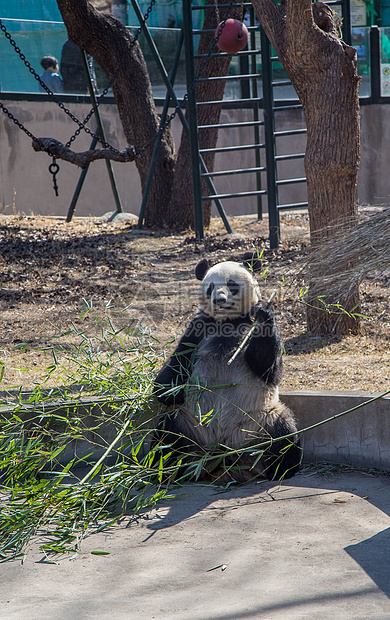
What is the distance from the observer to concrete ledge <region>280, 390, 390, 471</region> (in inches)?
146

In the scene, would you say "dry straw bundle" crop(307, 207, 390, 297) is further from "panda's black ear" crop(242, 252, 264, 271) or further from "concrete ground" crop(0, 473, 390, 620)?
"concrete ground" crop(0, 473, 390, 620)

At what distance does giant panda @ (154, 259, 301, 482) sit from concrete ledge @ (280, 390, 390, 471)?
0.61 ft

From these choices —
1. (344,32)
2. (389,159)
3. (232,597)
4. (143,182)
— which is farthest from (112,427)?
(389,159)

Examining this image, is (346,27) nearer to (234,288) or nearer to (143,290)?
(143,290)

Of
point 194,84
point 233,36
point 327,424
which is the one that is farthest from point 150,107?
point 327,424

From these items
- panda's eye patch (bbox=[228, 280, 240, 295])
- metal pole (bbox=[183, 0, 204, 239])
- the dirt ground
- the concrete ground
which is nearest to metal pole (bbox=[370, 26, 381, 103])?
the dirt ground

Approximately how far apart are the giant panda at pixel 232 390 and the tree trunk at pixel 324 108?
1671 millimetres

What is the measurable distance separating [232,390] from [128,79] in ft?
22.4

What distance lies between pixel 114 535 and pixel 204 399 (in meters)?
0.89

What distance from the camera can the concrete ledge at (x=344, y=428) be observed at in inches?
146

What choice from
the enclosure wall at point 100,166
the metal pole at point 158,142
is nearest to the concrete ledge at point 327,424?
A: the metal pole at point 158,142

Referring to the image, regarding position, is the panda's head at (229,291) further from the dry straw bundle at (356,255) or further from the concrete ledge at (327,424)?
the concrete ledge at (327,424)

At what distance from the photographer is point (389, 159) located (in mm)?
13766

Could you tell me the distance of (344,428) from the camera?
3.81 metres
